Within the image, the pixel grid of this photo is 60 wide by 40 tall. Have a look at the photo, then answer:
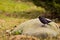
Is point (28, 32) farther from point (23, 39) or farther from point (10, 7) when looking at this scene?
point (10, 7)

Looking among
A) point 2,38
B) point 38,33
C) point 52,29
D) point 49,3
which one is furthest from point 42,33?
point 49,3

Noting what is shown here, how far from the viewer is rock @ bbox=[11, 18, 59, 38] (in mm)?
9394

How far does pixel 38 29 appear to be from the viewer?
9703 mm

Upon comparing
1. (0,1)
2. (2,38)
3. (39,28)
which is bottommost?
(2,38)

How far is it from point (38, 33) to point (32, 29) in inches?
21.5

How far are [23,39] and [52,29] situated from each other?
1788mm

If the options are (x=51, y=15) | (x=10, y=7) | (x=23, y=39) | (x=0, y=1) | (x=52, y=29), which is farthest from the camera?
(x=0, y=1)

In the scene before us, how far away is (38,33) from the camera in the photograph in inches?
369

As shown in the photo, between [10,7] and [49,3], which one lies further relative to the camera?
[10,7]

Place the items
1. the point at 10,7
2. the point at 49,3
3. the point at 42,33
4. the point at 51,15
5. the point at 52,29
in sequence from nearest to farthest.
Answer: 1. the point at 42,33
2. the point at 52,29
3. the point at 49,3
4. the point at 51,15
5. the point at 10,7

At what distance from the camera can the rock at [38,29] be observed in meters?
9.39

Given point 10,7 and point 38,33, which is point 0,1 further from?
point 38,33

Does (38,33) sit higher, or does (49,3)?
(49,3)

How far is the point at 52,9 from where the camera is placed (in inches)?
652
